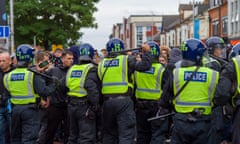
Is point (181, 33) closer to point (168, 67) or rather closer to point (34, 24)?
point (34, 24)

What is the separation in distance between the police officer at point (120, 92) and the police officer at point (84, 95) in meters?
0.22

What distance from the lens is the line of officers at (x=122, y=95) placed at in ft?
22.0

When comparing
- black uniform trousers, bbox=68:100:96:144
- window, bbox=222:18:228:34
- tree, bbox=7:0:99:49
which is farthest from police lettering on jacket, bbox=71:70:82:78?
window, bbox=222:18:228:34

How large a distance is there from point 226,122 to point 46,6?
2631 centimetres

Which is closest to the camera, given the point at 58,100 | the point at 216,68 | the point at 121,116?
the point at 216,68

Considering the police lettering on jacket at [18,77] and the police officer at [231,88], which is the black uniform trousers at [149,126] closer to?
the police lettering on jacket at [18,77]

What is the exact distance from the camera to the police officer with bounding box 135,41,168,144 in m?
9.34

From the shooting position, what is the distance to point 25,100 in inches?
336

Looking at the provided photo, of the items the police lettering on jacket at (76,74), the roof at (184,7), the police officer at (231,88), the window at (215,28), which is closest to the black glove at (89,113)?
the police lettering on jacket at (76,74)

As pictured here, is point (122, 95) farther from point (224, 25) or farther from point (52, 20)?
point (224, 25)

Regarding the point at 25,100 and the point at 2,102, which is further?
the point at 2,102

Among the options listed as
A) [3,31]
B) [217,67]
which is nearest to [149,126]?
[217,67]

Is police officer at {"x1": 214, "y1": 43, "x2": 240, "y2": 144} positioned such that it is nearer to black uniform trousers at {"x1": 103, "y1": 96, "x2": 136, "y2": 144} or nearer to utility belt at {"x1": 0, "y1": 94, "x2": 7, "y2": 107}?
black uniform trousers at {"x1": 103, "y1": 96, "x2": 136, "y2": 144}

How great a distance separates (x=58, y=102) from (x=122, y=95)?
203 centimetres
